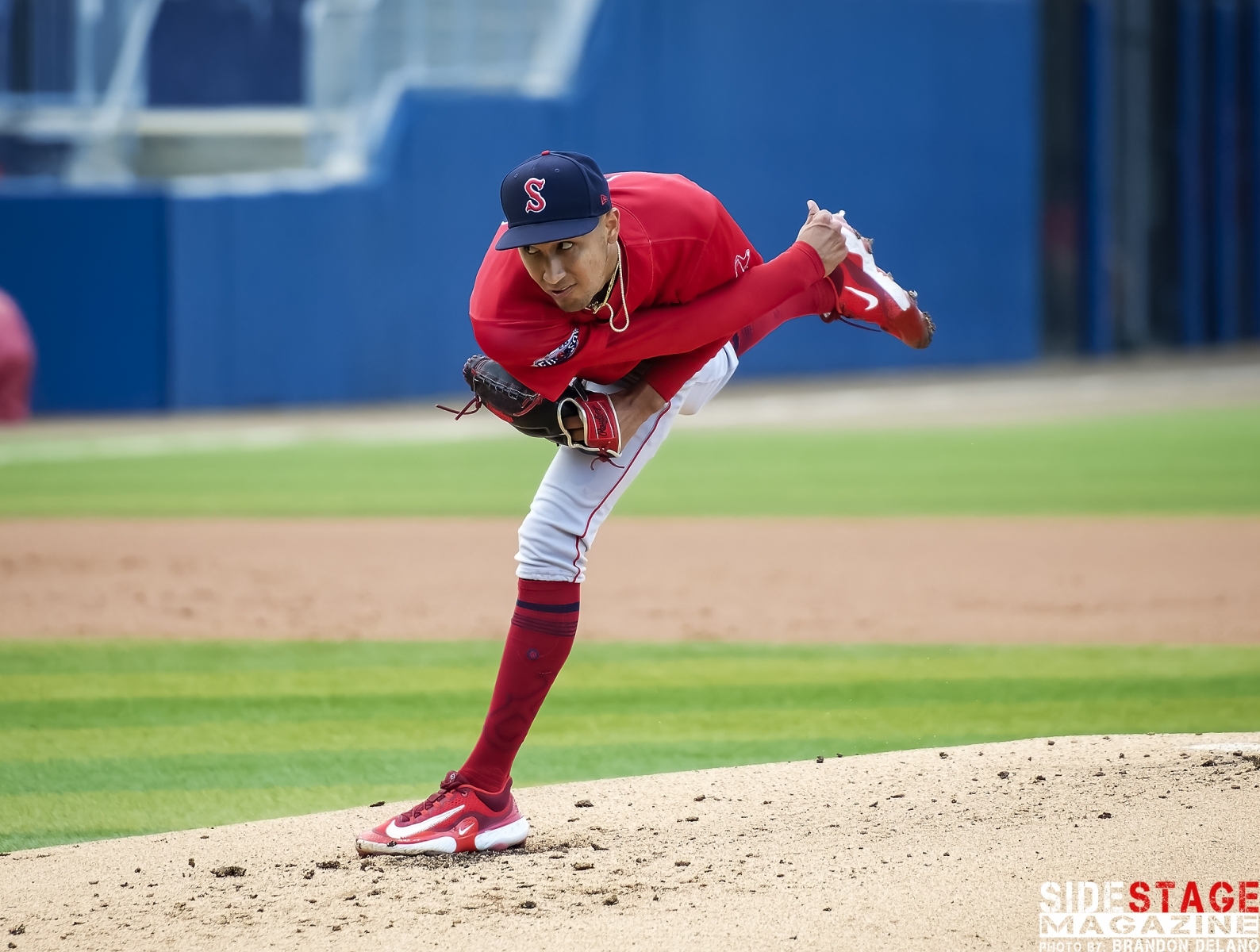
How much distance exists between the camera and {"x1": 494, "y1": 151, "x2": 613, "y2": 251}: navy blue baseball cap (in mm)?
3557

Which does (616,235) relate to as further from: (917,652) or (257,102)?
(257,102)

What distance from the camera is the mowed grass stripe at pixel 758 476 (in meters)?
10.9

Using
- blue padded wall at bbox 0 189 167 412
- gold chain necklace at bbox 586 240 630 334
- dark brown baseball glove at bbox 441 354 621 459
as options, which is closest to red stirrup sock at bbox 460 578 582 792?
dark brown baseball glove at bbox 441 354 621 459

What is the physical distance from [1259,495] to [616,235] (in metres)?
8.44

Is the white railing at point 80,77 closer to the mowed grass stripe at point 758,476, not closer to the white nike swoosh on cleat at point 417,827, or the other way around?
the mowed grass stripe at point 758,476

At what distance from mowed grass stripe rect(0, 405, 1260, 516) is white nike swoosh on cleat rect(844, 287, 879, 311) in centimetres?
617

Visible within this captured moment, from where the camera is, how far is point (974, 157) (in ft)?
75.7

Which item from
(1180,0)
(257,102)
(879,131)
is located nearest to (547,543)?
(257,102)

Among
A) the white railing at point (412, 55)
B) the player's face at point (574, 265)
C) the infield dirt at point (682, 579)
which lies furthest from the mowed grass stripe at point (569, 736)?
the white railing at point (412, 55)

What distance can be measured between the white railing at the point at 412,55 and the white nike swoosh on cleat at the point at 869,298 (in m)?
15.0

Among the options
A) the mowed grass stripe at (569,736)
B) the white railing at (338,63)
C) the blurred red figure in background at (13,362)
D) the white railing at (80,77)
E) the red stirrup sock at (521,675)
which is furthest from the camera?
the white railing at (338,63)

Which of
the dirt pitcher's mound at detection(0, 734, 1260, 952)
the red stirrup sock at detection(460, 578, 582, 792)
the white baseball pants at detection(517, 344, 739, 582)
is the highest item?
the white baseball pants at detection(517, 344, 739, 582)

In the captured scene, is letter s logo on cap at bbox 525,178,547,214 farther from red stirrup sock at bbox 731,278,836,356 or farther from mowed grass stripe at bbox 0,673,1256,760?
mowed grass stripe at bbox 0,673,1256,760

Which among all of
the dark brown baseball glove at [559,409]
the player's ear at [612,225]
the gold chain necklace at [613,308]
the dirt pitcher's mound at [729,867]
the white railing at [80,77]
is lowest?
the dirt pitcher's mound at [729,867]
